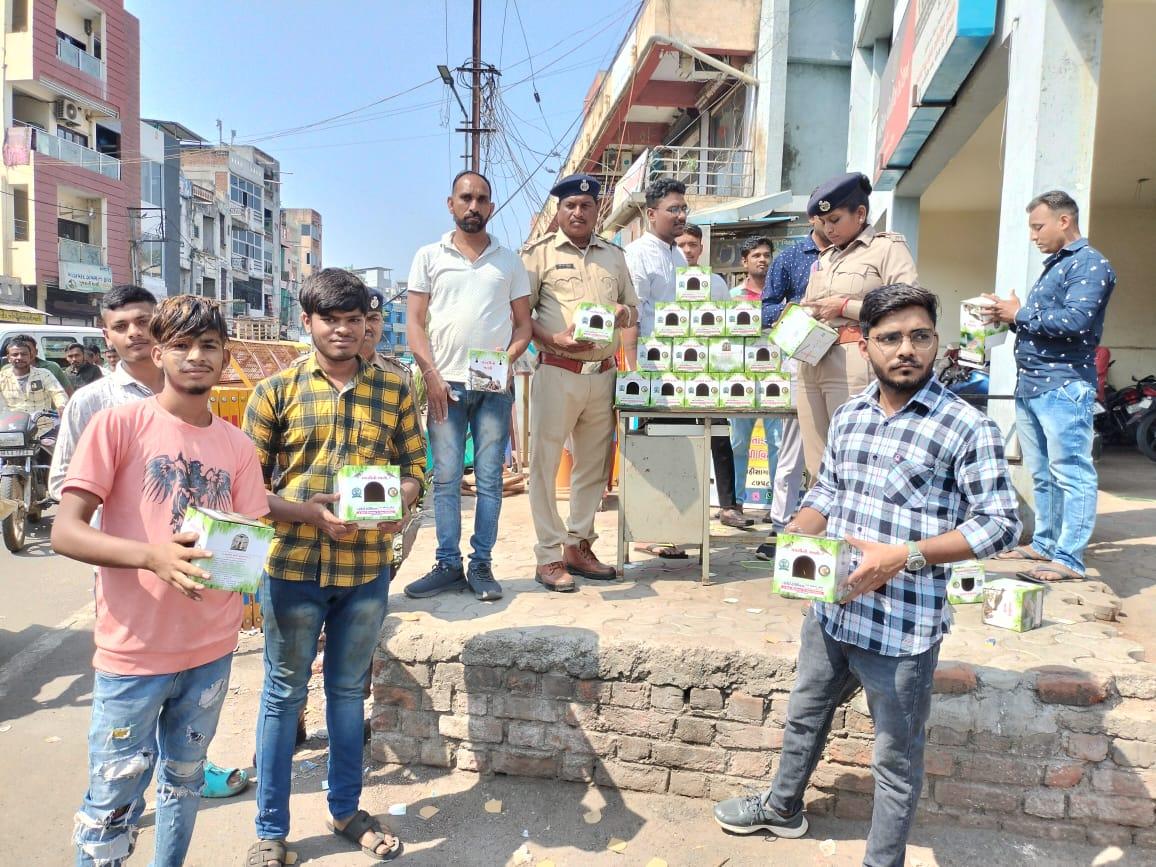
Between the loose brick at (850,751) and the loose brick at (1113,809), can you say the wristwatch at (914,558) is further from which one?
the loose brick at (1113,809)

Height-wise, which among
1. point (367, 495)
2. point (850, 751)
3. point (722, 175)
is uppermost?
point (722, 175)

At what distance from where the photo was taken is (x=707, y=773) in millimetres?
3316

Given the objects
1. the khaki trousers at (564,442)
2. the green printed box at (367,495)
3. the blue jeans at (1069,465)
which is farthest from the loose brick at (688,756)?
the blue jeans at (1069,465)

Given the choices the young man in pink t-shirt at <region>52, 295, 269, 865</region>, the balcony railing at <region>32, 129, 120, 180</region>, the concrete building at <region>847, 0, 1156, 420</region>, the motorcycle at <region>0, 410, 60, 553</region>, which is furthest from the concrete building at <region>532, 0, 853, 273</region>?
the balcony railing at <region>32, 129, 120, 180</region>


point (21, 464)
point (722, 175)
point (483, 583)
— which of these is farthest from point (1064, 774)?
point (722, 175)

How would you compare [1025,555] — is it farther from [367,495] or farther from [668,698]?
[367,495]

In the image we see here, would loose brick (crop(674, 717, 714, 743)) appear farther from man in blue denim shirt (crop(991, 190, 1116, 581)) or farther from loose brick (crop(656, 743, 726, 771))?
man in blue denim shirt (crop(991, 190, 1116, 581))

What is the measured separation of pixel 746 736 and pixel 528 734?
0.95 m

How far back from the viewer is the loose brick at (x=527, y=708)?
11.2 feet

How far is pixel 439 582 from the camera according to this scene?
3959 mm

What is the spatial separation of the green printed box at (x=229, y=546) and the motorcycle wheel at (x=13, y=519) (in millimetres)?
6070

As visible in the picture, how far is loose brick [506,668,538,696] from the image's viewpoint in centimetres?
342

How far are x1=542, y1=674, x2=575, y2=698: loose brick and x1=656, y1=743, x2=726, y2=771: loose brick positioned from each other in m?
0.43

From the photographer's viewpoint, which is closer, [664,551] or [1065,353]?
[1065,353]
